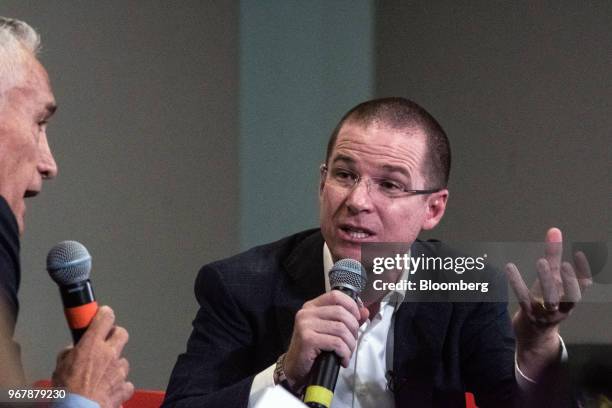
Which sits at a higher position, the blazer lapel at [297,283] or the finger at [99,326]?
the finger at [99,326]

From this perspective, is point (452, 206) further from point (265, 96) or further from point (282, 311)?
point (282, 311)

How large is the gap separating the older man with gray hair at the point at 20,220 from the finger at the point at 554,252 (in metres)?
0.70

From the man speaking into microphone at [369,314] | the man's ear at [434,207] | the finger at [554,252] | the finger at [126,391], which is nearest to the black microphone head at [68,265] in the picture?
the finger at [126,391]

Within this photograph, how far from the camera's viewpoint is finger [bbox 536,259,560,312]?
1.48 meters

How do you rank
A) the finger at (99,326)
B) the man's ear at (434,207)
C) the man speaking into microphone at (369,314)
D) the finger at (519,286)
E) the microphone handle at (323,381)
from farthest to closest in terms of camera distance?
the man's ear at (434,207), the man speaking into microphone at (369,314), the finger at (519,286), the microphone handle at (323,381), the finger at (99,326)

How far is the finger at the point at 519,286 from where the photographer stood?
Result: 1.51m

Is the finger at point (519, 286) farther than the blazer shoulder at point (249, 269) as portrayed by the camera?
No

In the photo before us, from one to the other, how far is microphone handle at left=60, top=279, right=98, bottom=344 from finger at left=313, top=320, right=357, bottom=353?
0.41 m

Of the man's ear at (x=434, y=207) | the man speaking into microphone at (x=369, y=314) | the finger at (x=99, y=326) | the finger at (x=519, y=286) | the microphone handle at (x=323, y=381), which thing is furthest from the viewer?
the man's ear at (x=434, y=207)

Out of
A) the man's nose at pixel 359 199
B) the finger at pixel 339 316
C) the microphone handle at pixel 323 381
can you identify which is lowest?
the microphone handle at pixel 323 381

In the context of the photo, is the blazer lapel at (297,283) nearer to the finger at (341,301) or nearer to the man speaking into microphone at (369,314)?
the man speaking into microphone at (369,314)

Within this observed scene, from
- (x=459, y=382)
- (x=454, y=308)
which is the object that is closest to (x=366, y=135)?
(x=454, y=308)

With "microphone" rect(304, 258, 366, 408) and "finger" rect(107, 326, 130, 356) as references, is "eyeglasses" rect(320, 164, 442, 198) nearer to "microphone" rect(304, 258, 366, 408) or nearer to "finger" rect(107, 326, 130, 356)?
"microphone" rect(304, 258, 366, 408)

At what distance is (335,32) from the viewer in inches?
139
